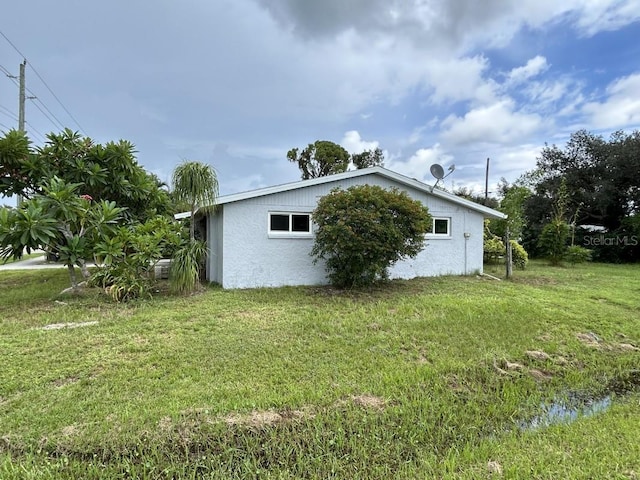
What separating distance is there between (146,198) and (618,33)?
16.4 metres

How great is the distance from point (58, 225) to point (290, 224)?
5.53 m

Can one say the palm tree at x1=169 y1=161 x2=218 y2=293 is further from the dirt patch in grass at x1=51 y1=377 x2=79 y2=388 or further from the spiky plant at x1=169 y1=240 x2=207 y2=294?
the dirt patch in grass at x1=51 y1=377 x2=79 y2=388

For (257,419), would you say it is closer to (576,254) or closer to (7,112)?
(576,254)

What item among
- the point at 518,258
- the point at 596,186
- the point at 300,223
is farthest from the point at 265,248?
the point at 596,186

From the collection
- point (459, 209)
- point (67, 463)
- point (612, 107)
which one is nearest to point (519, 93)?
point (612, 107)

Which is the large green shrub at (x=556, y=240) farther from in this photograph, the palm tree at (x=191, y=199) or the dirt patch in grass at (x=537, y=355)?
the palm tree at (x=191, y=199)

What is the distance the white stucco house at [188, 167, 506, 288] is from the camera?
9594 millimetres

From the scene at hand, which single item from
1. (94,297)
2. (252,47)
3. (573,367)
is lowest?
(573,367)

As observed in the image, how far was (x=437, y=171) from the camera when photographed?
37.9 feet

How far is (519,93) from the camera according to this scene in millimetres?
15312

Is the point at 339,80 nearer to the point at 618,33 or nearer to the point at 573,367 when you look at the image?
the point at 618,33

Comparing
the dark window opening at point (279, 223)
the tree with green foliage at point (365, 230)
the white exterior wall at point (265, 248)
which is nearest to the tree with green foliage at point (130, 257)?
the white exterior wall at point (265, 248)

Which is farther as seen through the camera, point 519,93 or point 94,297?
point 519,93

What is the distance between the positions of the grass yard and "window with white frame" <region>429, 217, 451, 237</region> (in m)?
4.82
